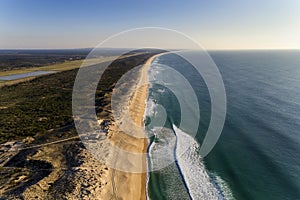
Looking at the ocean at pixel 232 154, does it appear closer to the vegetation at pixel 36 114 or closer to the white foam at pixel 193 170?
the white foam at pixel 193 170

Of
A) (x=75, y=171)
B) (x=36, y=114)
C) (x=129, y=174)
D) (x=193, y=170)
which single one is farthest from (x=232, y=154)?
(x=36, y=114)

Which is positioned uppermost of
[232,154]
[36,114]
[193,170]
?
[36,114]

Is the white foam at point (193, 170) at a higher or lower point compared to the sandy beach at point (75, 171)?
lower

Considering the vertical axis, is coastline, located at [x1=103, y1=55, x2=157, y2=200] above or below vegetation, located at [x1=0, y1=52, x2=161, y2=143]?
below

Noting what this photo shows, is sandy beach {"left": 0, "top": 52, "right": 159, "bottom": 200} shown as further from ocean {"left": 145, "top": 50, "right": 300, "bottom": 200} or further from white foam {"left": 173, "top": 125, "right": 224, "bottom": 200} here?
white foam {"left": 173, "top": 125, "right": 224, "bottom": 200}

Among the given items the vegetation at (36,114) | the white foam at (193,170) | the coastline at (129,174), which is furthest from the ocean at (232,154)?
the vegetation at (36,114)

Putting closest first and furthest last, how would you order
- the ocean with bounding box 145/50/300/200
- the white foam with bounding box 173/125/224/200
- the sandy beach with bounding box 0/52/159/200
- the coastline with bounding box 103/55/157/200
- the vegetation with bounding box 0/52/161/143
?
the sandy beach with bounding box 0/52/159/200 → the coastline with bounding box 103/55/157/200 → the white foam with bounding box 173/125/224/200 → the ocean with bounding box 145/50/300/200 → the vegetation with bounding box 0/52/161/143

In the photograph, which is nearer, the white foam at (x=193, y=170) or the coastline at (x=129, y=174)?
the coastline at (x=129, y=174)

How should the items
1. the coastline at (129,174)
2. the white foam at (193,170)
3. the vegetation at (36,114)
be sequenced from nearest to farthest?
the coastline at (129,174)
the white foam at (193,170)
the vegetation at (36,114)

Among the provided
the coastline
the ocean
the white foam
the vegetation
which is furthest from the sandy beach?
the white foam

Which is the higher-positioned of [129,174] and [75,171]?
[75,171]

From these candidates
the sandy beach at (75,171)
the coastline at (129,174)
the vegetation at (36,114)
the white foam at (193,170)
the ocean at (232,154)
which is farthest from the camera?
the vegetation at (36,114)

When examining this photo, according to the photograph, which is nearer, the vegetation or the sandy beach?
the sandy beach

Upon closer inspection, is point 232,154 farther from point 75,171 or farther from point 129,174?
point 75,171
